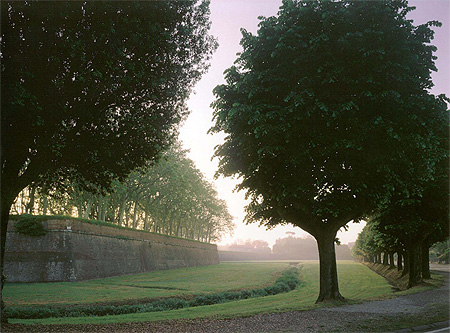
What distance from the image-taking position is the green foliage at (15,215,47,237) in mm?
34312

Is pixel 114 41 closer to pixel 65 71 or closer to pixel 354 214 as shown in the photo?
pixel 65 71

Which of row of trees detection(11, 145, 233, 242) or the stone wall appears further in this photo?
row of trees detection(11, 145, 233, 242)

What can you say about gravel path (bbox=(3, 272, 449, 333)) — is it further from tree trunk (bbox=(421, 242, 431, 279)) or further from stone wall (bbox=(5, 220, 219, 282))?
tree trunk (bbox=(421, 242, 431, 279))

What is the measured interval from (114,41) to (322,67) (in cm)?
843

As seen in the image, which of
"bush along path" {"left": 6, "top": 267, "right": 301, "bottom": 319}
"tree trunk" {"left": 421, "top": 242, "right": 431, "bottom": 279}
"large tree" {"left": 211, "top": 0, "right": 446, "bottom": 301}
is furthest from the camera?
"tree trunk" {"left": 421, "top": 242, "right": 431, "bottom": 279}

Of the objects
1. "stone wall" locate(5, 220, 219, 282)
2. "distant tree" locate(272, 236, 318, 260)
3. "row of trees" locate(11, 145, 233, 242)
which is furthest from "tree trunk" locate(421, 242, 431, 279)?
"distant tree" locate(272, 236, 318, 260)

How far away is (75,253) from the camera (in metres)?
35.8

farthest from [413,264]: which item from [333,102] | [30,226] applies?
[30,226]

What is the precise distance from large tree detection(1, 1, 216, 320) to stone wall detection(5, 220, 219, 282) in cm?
2007

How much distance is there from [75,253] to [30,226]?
5.12m

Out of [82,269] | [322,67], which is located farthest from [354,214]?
[82,269]

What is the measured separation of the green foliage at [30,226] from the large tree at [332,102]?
2616 cm

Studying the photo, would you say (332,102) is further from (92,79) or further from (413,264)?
(413,264)

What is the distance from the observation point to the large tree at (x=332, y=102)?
14.8 metres
